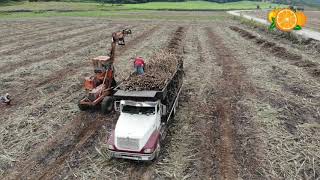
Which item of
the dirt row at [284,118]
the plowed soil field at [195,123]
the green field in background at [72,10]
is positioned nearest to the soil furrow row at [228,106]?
the plowed soil field at [195,123]

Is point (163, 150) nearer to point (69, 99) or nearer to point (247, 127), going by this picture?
point (247, 127)

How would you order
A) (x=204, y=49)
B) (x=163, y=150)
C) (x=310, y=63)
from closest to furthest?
(x=163, y=150) → (x=310, y=63) → (x=204, y=49)

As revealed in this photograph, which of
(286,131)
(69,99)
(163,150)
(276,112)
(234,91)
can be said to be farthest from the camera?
(234,91)

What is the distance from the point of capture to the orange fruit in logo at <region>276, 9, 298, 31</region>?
37.3 meters

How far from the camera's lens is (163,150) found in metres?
11.9

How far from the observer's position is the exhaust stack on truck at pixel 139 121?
1066 centimetres

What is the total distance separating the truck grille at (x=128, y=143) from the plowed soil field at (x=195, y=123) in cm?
71

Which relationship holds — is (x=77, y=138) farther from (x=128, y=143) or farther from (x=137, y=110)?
(x=128, y=143)

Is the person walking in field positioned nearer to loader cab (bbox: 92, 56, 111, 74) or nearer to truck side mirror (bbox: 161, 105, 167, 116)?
loader cab (bbox: 92, 56, 111, 74)

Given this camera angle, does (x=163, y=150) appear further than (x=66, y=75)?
No

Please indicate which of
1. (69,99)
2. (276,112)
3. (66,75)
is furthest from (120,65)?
(276,112)

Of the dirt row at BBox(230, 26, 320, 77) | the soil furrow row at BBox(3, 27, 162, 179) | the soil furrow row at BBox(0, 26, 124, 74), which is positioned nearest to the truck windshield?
the soil furrow row at BBox(3, 27, 162, 179)

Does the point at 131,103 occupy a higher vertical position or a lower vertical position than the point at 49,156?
higher

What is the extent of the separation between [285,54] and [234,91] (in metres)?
10.9
